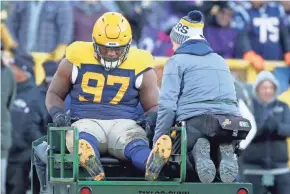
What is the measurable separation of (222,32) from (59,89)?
26.6ft

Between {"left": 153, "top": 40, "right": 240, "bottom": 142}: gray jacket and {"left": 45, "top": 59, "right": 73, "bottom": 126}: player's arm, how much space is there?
1.15 metres

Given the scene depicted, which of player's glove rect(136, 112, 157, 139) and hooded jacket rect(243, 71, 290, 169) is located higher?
player's glove rect(136, 112, 157, 139)

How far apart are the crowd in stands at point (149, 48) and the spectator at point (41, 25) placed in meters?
0.01

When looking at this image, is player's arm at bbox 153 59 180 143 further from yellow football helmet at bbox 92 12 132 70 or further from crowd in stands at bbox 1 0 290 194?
crowd in stands at bbox 1 0 290 194

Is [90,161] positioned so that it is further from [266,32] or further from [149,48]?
[266,32]

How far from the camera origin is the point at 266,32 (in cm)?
2120

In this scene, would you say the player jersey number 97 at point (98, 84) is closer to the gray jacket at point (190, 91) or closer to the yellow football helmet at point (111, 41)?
the yellow football helmet at point (111, 41)

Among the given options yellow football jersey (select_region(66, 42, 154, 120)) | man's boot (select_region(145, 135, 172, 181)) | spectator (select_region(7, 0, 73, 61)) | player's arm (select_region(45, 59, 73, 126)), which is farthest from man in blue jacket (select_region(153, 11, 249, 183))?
spectator (select_region(7, 0, 73, 61))

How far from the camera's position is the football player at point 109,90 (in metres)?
12.5

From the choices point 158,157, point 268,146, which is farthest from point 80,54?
point 268,146

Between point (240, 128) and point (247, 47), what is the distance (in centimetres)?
921

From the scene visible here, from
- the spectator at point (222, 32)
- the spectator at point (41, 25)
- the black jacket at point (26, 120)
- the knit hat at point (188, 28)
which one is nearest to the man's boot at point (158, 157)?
the knit hat at point (188, 28)

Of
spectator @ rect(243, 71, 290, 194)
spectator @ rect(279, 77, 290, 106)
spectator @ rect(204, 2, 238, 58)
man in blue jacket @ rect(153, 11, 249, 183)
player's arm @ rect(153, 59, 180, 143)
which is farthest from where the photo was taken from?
spectator @ rect(204, 2, 238, 58)

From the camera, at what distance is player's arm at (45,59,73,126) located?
42.4ft
